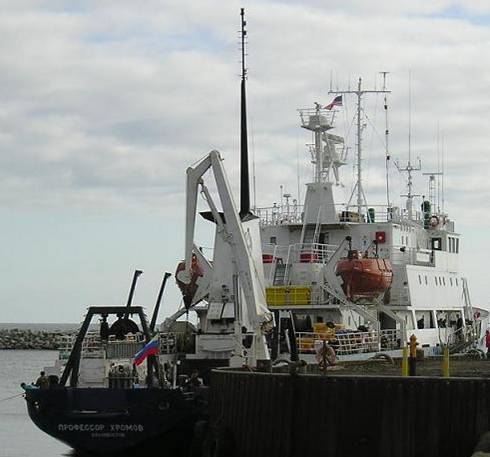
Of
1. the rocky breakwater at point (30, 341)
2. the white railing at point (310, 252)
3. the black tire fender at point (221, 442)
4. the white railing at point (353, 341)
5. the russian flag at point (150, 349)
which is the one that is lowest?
the black tire fender at point (221, 442)

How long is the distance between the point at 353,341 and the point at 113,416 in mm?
13247

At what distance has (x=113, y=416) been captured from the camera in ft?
102

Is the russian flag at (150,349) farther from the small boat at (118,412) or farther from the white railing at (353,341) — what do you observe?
the white railing at (353,341)

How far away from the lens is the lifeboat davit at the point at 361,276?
4272 cm

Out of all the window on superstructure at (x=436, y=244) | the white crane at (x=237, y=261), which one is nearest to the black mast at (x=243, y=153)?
the white crane at (x=237, y=261)

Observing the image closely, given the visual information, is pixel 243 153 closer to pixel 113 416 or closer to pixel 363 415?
Answer: pixel 113 416

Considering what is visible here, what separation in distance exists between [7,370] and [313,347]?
66276 millimetres

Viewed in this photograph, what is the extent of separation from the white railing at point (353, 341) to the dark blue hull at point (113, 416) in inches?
349

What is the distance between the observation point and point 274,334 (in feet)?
123

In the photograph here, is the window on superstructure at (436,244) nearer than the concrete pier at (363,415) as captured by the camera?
No

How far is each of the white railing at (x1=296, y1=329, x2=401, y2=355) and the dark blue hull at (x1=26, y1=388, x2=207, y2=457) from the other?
8.87 metres

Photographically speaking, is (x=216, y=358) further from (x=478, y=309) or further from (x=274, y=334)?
(x=478, y=309)

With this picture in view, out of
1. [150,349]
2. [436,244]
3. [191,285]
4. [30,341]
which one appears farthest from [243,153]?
[30,341]

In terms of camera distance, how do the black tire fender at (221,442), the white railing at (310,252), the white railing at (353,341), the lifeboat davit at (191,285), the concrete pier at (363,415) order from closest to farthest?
the concrete pier at (363,415)
the black tire fender at (221,442)
the white railing at (353,341)
the lifeboat davit at (191,285)
the white railing at (310,252)
